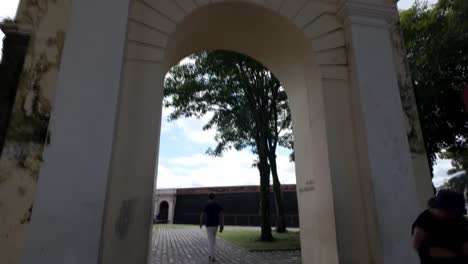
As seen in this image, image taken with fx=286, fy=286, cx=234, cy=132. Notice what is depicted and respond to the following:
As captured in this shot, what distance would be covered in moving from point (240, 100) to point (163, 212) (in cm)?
2781

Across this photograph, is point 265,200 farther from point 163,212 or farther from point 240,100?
point 163,212

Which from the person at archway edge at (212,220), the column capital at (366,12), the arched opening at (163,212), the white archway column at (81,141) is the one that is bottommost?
the arched opening at (163,212)

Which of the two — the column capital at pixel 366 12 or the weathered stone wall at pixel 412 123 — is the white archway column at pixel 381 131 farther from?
the weathered stone wall at pixel 412 123

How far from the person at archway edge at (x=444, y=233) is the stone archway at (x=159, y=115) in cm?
110

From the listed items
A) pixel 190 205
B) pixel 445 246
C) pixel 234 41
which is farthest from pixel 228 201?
pixel 445 246

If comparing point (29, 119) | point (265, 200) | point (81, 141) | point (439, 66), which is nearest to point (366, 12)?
point (81, 141)

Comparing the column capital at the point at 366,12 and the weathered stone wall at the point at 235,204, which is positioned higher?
the column capital at the point at 366,12

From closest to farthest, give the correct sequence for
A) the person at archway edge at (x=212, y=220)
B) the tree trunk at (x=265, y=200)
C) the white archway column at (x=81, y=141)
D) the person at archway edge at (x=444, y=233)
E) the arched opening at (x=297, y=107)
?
1. the person at archway edge at (x=444, y=233)
2. the white archway column at (x=81, y=141)
3. the arched opening at (x=297, y=107)
4. the person at archway edge at (x=212, y=220)
5. the tree trunk at (x=265, y=200)

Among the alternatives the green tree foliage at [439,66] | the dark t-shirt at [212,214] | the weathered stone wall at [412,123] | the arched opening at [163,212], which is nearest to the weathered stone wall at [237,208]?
the arched opening at [163,212]

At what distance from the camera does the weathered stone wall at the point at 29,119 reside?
9.73 ft

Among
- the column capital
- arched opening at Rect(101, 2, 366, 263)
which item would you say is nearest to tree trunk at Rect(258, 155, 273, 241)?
arched opening at Rect(101, 2, 366, 263)

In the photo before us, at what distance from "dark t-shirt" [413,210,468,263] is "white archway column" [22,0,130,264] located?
297cm

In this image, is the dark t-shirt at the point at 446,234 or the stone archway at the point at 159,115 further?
the stone archway at the point at 159,115

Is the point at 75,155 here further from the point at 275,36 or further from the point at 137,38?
the point at 275,36
